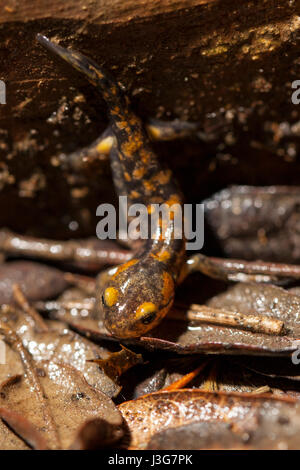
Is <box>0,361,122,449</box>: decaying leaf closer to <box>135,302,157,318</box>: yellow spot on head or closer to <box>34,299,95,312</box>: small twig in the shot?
<box>135,302,157,318</box>: yellow spot on head

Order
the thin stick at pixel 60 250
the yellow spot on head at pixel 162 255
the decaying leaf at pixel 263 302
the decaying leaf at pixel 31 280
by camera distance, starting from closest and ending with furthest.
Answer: the decaying leaf at pixel 263 302
the yellow spot on head at pixel 162 255
the decaying leaf at pixel 31 280
the thin stick at pixel 60 250

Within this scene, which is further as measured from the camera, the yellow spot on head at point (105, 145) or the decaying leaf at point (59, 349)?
the yellow spot on head at point (105, 145)

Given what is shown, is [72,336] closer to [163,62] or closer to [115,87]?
[115,87]

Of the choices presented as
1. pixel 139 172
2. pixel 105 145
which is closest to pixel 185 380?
pixel 139 172

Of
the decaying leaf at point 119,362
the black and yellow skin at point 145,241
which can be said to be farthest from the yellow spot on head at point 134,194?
the decaying leaf at point 119,362

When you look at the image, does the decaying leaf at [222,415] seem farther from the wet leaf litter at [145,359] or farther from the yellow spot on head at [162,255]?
the yellow spot on head at [162,255]

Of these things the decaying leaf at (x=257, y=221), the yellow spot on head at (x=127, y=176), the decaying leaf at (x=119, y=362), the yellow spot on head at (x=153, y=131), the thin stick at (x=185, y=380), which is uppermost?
the yellow spot on head at (x=153, y=131)

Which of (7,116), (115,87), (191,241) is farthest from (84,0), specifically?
(191,241)
